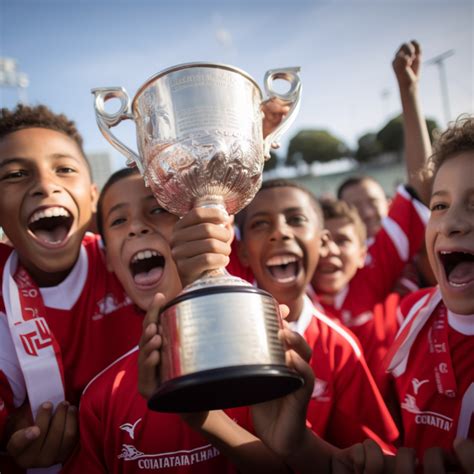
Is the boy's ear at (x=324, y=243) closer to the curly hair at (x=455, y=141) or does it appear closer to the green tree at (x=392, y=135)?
the curly hair at (x=455, y=141)

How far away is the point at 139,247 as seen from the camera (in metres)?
1.65

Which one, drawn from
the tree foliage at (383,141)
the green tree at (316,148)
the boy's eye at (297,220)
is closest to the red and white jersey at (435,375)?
the boy's eye at (297,220)

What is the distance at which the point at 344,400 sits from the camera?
165 cm

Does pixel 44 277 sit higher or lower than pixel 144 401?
higher

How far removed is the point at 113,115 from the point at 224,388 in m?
0.94

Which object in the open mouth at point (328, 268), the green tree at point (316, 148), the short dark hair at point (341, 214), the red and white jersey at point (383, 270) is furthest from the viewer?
the green tree at point (316, 148)

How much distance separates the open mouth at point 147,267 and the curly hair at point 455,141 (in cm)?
119

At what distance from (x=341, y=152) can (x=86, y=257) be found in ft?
163

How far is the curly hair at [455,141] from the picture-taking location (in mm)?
1510

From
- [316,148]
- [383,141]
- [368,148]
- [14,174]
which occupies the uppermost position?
[316,148]

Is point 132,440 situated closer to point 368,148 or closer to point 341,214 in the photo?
point 341,214

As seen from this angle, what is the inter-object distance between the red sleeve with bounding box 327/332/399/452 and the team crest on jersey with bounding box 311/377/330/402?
49 millimetres

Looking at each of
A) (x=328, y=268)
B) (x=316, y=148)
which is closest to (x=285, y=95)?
(x=328, y=268)

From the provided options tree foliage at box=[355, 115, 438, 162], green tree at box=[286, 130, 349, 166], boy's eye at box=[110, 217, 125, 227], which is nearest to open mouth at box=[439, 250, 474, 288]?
boy's eye at box=[110, 217, 125, 227]
